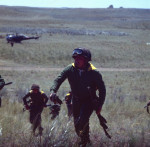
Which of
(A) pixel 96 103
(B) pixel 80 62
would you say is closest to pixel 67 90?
(B) pixel 80 62

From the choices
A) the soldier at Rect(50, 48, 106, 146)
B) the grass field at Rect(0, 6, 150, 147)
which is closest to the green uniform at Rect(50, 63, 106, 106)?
the soldier at Rect(50, 48, 106, 146)

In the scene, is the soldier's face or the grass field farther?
the soldier's face

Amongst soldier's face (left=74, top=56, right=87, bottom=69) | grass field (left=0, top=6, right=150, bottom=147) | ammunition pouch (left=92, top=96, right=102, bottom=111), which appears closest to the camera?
grass field (left=0, top=6, right=150, bottom=147)

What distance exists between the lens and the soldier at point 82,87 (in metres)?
5.01

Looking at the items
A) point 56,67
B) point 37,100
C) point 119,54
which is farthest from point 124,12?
point 37,100

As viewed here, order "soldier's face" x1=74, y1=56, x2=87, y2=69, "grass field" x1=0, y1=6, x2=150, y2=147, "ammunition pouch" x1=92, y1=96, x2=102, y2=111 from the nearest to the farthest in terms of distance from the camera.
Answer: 1. "grass field" x1=0, y1=6, x2=150, y2=147
2. "ammunition pouch" x1=92, y1=96, x2=102, y2=111
3. "soldier's face" x1=74, y1=56, x2=87, y2=69

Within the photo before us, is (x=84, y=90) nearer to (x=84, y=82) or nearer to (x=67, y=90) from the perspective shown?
(x=84, y=82)

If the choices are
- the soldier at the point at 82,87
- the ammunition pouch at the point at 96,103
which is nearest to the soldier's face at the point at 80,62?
the soldier at the point at 82,87

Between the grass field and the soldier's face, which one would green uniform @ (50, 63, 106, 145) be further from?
the grass field

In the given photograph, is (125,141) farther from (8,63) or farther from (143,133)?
(8,63)

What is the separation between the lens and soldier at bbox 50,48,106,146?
5.01 m

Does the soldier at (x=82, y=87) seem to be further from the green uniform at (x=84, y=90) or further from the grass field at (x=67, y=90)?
the grass field at (x=67, y=90)

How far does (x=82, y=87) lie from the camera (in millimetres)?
5039

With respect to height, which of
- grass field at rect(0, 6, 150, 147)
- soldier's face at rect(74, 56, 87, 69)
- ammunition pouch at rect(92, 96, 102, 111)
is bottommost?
grass field at rect(0, 6, 150, 147)
